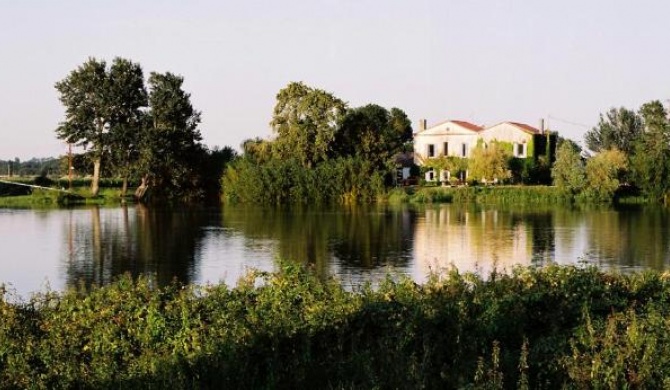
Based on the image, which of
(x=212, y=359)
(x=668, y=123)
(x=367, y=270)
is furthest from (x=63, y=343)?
(x=668, y=123)

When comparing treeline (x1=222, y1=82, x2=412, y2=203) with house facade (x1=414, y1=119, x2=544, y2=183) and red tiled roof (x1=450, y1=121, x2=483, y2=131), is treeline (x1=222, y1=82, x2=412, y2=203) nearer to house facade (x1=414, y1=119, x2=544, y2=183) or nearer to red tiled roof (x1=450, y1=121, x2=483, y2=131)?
house facade (x1=414, y1=119, x2=544, y2=183)

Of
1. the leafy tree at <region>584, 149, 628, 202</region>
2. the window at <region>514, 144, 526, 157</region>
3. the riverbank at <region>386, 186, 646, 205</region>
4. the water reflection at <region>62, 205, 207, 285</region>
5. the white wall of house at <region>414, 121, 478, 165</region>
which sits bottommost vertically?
the water reflection at <region>62, 205, 207, 285</region>

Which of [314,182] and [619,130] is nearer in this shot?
[314,182]

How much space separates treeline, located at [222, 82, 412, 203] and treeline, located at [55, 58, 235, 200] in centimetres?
591

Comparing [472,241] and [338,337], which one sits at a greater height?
[338,337]

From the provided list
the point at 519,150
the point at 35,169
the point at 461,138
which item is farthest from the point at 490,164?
the point at 35,169

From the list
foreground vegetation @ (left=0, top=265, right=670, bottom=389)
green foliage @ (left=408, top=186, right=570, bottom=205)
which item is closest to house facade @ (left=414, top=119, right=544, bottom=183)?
green foliage @ (left=408, top=186, right=570, bottom=205)

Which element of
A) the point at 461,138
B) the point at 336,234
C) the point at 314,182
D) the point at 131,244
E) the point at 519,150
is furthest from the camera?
the point at 461,138

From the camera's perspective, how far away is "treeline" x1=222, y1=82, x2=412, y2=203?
258 ft

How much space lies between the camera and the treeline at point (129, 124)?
79.2 meters

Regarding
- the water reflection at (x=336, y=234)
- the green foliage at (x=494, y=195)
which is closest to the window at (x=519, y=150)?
the green foliage at (x=494, y=195)

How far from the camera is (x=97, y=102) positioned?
7994cm

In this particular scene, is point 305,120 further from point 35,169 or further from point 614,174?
point 35,169

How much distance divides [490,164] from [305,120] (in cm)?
1789
